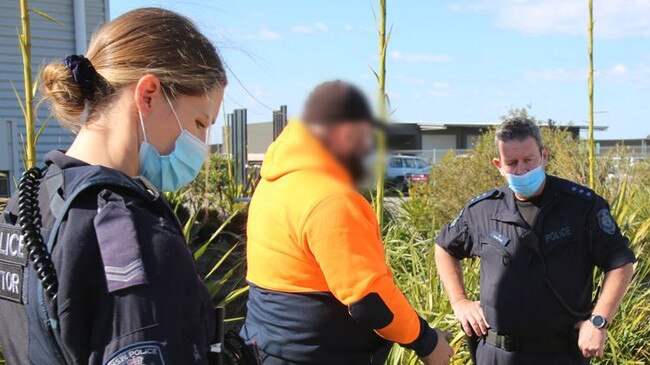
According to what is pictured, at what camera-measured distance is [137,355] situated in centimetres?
94

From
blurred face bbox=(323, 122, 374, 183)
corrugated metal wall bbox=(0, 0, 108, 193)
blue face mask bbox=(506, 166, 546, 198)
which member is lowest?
blue face mask bbox=(506, 166, 546, 198)

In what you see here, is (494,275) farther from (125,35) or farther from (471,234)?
(125,35)

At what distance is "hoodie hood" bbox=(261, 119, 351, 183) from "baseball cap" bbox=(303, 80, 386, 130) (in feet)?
0.24

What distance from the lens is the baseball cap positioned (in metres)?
1.84

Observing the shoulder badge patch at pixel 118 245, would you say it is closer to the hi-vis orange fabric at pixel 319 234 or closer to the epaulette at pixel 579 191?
the hi-vis orange fabric at pixel 319 234

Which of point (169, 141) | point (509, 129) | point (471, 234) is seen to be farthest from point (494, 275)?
point (169, 141)

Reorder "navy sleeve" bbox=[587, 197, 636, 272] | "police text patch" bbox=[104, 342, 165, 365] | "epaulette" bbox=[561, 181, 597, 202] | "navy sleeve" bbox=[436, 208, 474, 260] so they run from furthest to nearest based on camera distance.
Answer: "navy sleeve" bbox=[436, 208, 474, 260]
"epaulette" bbox=[561, 181, 597, 202]
"navy sleeve" bbox=[587, 197, 636, 272]
"police text patch" bbox=[104, 342, 165, 365]

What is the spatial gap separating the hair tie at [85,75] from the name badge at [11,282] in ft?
1.13

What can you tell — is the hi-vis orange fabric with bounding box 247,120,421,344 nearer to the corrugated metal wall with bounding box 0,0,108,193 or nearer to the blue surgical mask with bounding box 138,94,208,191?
the blue surgical mask with bounding box 138,94,208,191

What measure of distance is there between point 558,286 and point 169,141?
2.14 metres

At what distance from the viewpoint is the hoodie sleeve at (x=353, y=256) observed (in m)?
1.91

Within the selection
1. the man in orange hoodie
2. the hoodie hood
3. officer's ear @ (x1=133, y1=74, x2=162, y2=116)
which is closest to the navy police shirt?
the man in orange hoodie

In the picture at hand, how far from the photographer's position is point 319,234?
192cm

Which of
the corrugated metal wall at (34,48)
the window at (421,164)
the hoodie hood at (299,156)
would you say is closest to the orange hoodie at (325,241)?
the hoodie hood at (299,156)
